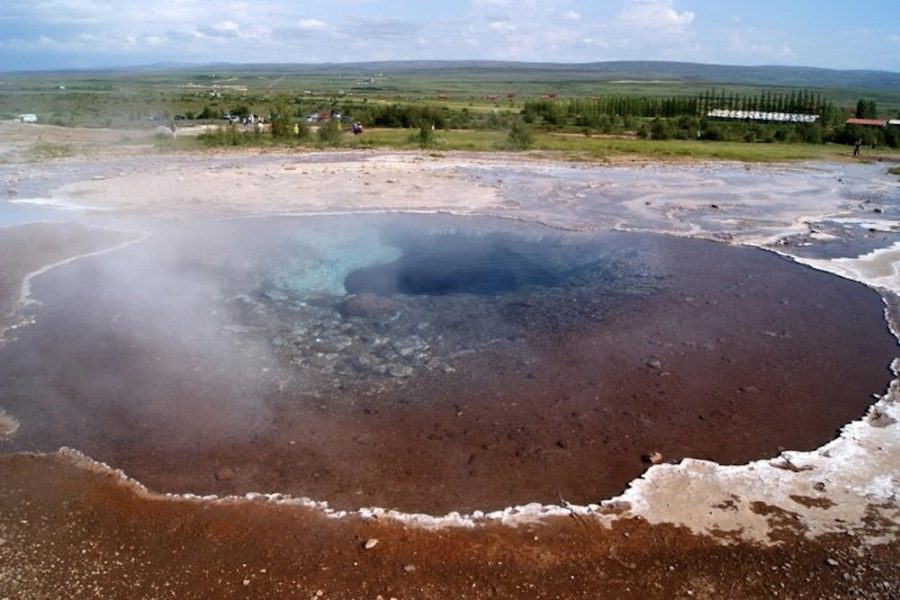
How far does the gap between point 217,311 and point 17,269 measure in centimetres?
404

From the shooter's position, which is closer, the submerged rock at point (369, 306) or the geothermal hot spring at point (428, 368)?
the geothermal hot spring at point (428, 368)

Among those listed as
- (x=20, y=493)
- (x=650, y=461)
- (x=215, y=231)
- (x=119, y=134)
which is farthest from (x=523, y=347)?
(x=119, y=134)

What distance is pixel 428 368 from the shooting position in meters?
7.91

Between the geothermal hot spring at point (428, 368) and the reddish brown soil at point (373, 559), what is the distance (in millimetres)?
434

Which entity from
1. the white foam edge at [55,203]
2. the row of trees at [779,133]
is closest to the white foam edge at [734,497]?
the white foam edge at [55,203]

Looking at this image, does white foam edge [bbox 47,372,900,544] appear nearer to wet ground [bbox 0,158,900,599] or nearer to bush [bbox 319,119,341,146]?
wet ground [bbox 0,158,900,599]

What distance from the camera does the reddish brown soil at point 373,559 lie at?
450cm

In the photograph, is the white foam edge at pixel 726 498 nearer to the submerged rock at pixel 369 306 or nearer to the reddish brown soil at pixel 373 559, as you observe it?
the reddish brown soil at pixel 373 559

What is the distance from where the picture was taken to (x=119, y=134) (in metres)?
31.9

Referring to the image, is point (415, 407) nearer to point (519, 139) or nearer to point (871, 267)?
point (871, 267)

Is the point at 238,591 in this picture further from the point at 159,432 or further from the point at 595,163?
the point at 595,163

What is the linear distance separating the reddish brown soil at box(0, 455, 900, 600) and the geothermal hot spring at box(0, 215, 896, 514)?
0.43 meters

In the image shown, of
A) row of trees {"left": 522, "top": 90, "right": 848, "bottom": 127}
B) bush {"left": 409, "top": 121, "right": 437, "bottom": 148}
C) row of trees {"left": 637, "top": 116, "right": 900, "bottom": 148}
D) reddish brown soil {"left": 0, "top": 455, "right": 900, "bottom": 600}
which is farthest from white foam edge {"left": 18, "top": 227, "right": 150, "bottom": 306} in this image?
row of trees {"left": 522, "top": 90, "right": 848, "bottom": 127}

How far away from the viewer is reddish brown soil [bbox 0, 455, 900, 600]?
14.8 ft
